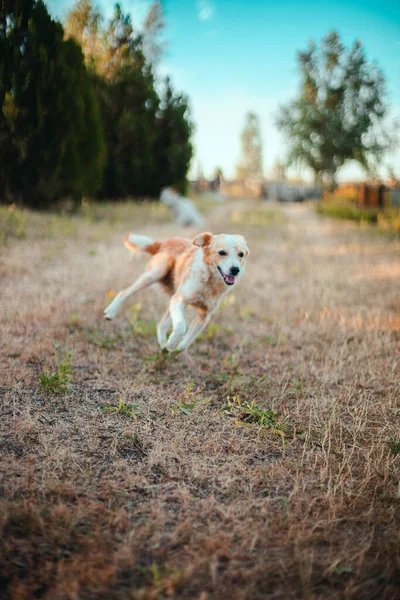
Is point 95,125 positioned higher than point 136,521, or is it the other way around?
point 95,125

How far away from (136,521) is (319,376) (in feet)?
7.75

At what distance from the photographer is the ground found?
1691mm

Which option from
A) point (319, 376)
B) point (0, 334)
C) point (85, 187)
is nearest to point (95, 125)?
point (85, 187)

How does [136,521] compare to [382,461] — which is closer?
[136,521]

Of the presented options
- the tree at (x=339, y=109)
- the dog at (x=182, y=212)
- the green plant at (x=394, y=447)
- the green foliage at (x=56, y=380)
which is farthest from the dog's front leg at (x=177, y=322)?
the tree at (x=339, y=109)

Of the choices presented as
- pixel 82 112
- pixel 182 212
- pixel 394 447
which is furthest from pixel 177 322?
pixel 182 212

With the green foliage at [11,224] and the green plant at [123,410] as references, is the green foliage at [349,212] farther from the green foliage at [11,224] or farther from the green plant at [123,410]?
the green plant at [123,410]

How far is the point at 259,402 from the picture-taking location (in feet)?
10.6

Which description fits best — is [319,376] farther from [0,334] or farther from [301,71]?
[301,71]

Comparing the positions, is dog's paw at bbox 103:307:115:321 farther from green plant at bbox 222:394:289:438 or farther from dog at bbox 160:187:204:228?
dog at bbox 160:187:204:228

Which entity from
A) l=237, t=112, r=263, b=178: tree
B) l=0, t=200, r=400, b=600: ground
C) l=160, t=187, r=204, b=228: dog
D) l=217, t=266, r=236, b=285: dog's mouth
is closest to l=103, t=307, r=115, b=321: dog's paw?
l=0, t=200, r=400, b=600: ground

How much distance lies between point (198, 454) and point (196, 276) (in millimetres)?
1648

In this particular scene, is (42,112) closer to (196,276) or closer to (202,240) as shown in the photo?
(202,240)

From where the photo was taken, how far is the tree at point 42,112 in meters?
7.51
